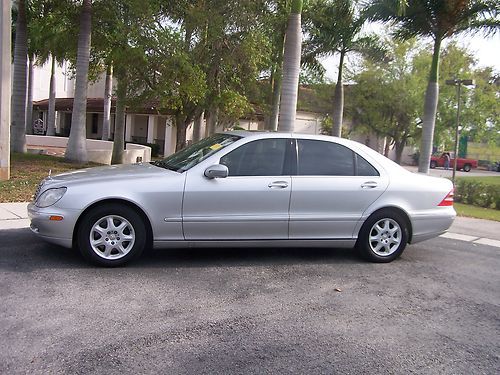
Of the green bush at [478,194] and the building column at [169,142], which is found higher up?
the building column at [169,142]

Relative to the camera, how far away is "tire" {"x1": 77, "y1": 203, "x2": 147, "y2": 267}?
5.32 m

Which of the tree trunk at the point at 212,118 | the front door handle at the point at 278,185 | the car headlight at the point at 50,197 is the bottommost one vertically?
the car headlight at the point at 50,197

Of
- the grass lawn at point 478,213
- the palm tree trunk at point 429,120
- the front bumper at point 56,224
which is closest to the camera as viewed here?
the front bumper at point 56,224

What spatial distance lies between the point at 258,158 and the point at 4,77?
6891mm

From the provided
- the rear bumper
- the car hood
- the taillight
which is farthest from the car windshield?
the taillight

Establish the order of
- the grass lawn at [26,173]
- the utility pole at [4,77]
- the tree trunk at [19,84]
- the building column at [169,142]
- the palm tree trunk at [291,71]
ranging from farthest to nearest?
the building column at [169,142]
the tree trunk at [19,84]
the palm tree trunk at [291,71]
the utility pole at [4,77]
the grass lawn at [26,173]

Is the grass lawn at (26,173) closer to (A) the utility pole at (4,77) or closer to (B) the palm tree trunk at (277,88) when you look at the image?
(A) the utility pole at (4,77)

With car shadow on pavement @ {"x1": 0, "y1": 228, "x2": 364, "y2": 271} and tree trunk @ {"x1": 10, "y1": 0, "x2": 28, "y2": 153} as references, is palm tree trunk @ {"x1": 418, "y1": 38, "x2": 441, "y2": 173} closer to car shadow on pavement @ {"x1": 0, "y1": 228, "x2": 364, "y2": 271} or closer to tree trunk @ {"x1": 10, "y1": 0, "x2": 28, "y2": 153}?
car shadow on pavement @ {"x1": 0, "y1": 228, "x2": 364, "y2": 271}

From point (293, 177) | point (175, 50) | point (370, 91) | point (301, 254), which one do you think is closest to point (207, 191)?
point (293, 177)

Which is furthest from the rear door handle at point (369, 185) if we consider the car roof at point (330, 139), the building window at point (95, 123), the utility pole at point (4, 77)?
the building window at point (95, 123)

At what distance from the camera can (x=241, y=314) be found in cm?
437

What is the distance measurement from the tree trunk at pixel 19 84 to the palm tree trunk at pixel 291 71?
28.4 feet

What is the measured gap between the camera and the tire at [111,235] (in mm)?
5316

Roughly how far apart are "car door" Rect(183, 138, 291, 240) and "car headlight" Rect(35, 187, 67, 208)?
1.33m
